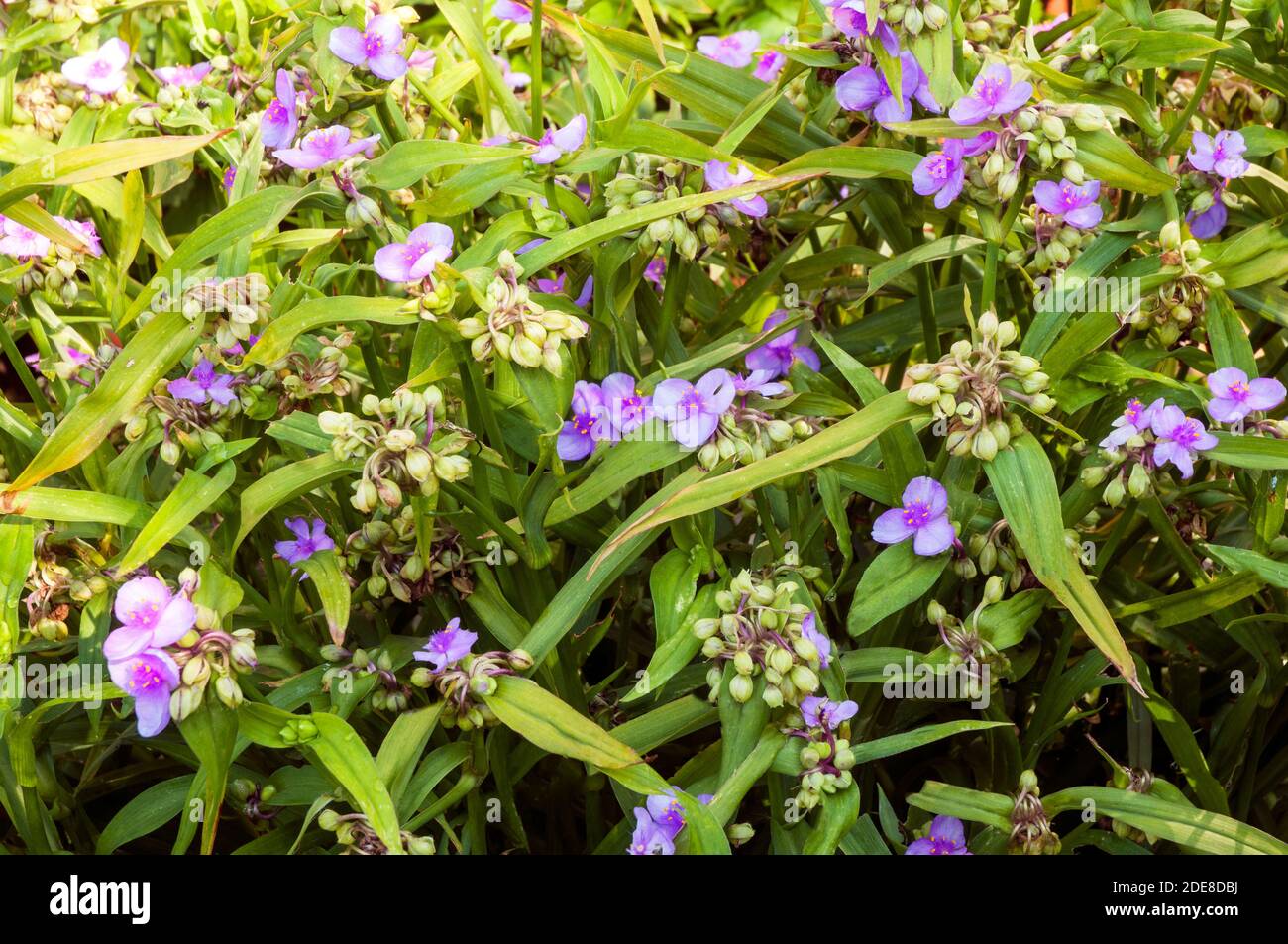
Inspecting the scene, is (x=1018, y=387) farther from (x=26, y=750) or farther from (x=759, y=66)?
(x=26, y=750)

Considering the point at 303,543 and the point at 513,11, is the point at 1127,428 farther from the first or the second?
the point at 513,11

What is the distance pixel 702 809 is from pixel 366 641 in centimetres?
60

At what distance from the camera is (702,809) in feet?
3.84

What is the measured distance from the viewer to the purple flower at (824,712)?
121 centimetres

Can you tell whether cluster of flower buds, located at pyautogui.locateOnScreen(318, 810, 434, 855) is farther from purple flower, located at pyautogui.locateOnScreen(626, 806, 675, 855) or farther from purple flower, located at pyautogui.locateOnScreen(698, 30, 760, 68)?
purple flower, located at pyautogui.locateOnScreen(698, 30, 760, 68)

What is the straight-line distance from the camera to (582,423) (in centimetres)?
135

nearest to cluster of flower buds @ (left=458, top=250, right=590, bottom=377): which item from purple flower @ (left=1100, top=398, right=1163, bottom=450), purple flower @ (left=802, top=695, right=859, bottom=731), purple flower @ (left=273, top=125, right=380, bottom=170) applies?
purple flower @ (left=273, top=125, right=380, bottom=170)

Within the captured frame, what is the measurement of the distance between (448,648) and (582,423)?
0.29 metres

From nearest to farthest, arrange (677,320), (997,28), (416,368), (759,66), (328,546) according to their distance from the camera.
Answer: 1. (416,368)
2. (328,546)
3. (997,28)
4. (677,320)
5. (759,66)

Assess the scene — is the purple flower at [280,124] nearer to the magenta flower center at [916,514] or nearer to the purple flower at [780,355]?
the purple flower at [780,355]

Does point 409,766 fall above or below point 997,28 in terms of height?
below

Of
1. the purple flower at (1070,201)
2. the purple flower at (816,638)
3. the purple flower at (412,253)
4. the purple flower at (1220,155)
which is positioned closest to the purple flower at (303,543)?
the purple flower at (412,253)

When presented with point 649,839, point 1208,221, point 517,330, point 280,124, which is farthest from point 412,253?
point 1208,221

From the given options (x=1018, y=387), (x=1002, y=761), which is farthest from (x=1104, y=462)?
(x=1002, y=761)
